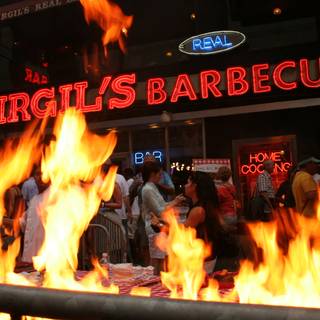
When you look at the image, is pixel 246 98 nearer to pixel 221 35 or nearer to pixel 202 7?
pixel 221 35

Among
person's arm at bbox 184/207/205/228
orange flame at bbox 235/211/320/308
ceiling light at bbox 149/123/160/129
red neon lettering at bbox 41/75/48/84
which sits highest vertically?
red neon lettering at bbox 41/75/48/84

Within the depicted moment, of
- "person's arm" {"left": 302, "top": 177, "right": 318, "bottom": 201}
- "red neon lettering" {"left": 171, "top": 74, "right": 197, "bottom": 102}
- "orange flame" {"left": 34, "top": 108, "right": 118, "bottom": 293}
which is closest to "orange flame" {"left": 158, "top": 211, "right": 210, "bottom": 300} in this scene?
"orange flame" {"left": 34, "top": 108, "right": 118, "bottom": 293}

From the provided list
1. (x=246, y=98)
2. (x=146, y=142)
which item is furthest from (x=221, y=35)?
(x=146, y=142)

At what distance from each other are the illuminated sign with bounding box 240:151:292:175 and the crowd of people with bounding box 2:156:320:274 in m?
2.83

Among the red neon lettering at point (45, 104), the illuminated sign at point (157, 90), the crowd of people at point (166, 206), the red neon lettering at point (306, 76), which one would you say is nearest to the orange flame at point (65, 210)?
the crowd of people at point (166, 206)

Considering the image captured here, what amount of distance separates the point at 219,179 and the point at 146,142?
444cm

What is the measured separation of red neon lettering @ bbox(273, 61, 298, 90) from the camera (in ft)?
34.2

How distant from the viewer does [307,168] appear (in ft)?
21.6

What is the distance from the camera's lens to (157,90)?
1148cm

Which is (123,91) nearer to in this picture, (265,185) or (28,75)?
(28,75)

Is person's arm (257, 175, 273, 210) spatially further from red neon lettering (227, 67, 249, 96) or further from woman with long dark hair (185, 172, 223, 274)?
woman with long dark hair (185, 172, 223, 274)

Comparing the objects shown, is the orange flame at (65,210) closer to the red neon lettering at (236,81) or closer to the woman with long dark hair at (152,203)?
the woman with long dark hair at (152,203)

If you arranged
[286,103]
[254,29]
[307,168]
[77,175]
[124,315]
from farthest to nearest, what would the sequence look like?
[254,29]
[286,103]
[307,168]
[77,175]
[124,315]

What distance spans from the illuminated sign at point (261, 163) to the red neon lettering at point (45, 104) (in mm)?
5339
